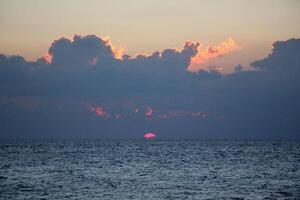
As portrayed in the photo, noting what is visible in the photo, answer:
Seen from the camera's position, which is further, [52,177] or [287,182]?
[52,177]

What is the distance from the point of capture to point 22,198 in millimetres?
51969

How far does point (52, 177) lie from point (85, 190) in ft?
56.8

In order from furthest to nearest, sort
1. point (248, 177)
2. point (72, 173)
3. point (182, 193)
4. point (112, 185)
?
point (72, 173)
point (248, 177)
point (112, 185)
point (182, 193)

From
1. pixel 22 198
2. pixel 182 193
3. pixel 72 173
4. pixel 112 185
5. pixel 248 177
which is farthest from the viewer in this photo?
pixel 72 173

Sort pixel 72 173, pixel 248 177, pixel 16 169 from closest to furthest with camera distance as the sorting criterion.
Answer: pixel 248 177, pixel 72 173, pixel 16 169

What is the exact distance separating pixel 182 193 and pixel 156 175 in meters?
20.9

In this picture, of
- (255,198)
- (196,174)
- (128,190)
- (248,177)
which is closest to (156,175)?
(196,174)

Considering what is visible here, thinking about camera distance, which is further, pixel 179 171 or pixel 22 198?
pixel 179 171

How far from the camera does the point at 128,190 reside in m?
58.1

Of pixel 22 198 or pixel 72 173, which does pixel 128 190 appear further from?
pixel 72 173

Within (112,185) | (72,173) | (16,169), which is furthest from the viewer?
(16,169)

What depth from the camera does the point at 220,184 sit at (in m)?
63.7

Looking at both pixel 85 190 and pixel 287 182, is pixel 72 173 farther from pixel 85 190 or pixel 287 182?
pixel 287 182

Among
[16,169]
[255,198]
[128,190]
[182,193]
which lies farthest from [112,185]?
[16,169]
